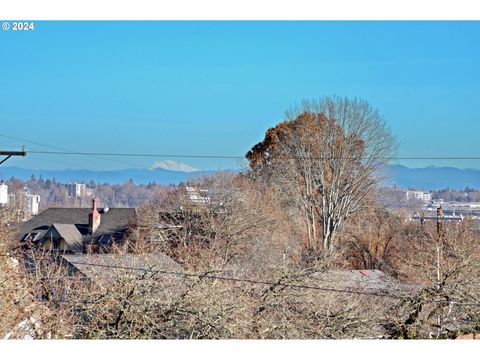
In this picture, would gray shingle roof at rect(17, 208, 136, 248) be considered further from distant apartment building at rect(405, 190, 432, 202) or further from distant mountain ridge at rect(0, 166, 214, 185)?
distant apartment building at rect(405, 190, 432, 202)

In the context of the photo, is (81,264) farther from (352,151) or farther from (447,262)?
(352,151)

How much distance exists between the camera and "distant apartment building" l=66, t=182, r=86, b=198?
5766 centimetres

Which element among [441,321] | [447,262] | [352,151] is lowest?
[441,321]

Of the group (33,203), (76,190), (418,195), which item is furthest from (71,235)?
(76,190)

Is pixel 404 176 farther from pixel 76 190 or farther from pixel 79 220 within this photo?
pixel 76 190

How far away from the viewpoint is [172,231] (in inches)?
959

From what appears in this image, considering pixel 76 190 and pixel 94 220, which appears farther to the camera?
pixel 76 190

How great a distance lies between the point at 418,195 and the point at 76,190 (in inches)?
1067

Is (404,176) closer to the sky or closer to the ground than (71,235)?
closer to the sky

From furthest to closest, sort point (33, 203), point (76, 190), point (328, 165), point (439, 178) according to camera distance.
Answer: point (76, 190), point (439, 178), point (33, 203), point (328, 165)

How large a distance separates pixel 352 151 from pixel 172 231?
957 cm

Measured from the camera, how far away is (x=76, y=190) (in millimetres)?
58719

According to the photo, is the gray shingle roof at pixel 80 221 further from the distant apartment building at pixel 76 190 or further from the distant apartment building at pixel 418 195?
the distant apartment building at pixel 76 190

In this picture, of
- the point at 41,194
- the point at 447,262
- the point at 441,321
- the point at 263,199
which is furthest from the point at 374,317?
the point at 41,194
